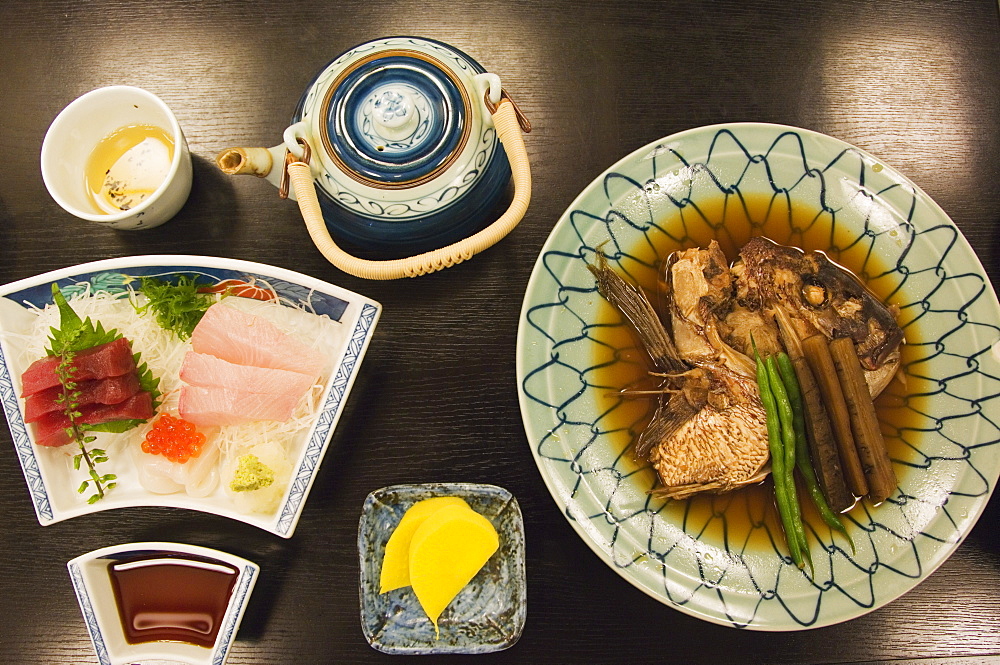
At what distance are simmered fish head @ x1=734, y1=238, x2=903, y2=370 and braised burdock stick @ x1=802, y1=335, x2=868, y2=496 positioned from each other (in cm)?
6

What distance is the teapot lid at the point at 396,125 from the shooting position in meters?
1.36

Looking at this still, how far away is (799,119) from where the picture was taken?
1.84 metres

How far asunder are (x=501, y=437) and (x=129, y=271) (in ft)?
3.60

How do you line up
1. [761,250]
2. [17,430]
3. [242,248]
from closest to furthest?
[17,430] < [761,250] < [242,248]

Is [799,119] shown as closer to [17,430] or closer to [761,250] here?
[761,250]

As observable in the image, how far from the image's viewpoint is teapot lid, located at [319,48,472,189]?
53.4 inches

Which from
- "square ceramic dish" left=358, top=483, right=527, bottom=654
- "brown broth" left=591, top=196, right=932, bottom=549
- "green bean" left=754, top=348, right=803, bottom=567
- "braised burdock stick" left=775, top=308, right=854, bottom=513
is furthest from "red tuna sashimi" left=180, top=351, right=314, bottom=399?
"braised burdock stick" left=775, top=308, right=854, bottom=513

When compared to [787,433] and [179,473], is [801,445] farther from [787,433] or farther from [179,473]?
[179,473]

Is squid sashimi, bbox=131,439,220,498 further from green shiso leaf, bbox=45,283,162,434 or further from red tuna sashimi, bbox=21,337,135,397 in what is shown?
red tuna sashimi, bbox=21,337,135,397

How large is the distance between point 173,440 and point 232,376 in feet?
0.75

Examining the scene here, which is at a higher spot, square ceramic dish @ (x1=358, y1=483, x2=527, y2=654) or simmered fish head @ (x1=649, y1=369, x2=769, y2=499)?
simmered fish head @ (x1=649, y1=369, x2=769, y2=499)

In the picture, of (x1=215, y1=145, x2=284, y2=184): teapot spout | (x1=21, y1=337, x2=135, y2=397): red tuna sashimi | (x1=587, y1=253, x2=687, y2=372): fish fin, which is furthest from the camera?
(x1=587, y1=253, x2=687, y2=372): fish fin

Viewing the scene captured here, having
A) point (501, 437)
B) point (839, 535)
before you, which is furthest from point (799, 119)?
point (501, 437)

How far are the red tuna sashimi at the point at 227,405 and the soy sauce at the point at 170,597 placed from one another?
1.35 feet
